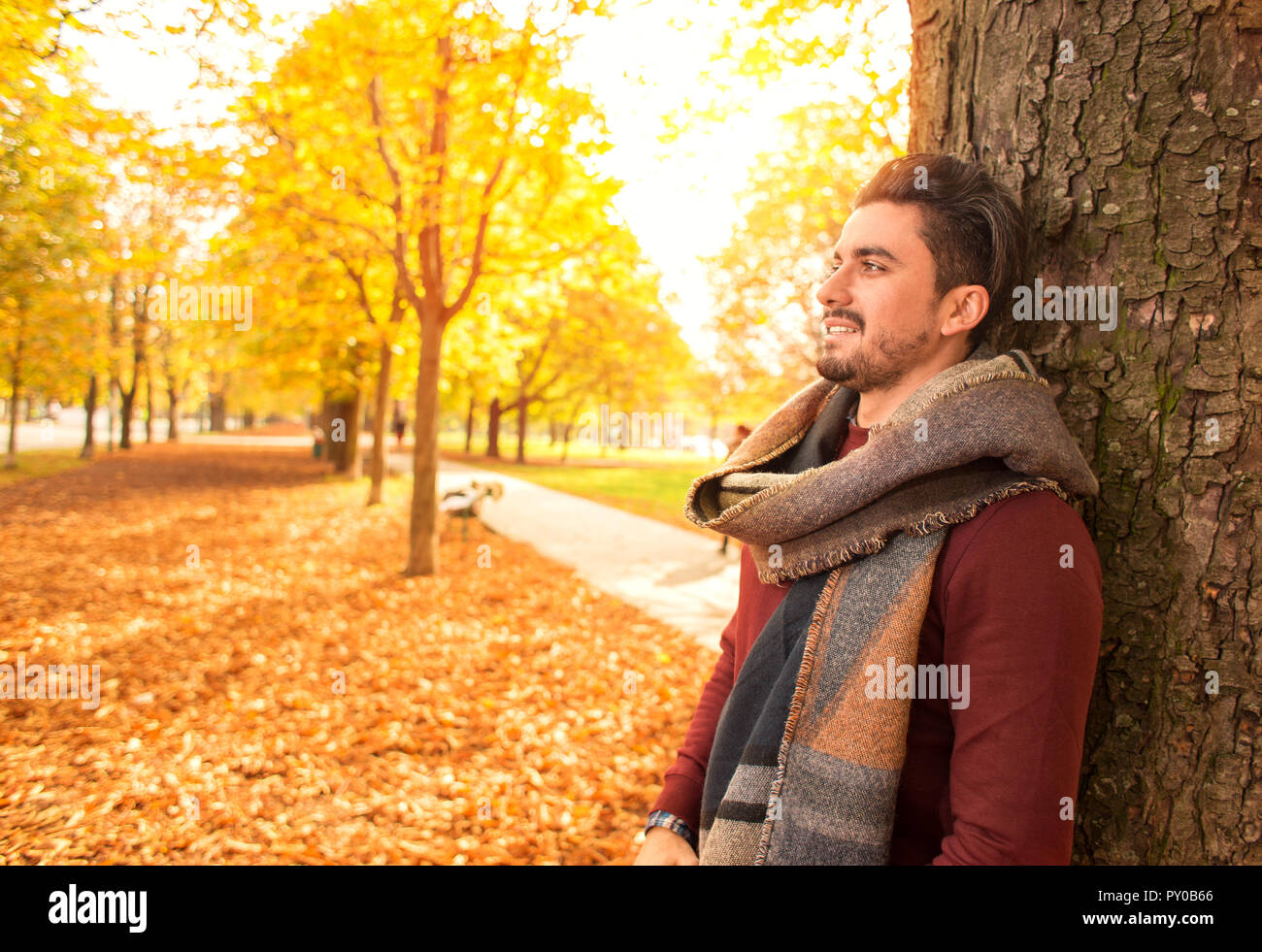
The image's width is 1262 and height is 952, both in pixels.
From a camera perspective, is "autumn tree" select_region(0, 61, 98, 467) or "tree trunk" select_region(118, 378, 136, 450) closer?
"autumn tree" select_region(0, 61, 98, 467)

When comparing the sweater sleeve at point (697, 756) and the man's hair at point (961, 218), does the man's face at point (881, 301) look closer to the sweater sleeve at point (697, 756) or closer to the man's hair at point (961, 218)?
the man's hair at point (961, 218)

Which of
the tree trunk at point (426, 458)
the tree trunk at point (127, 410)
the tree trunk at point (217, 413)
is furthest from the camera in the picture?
the tree trunk at point (217, 413)

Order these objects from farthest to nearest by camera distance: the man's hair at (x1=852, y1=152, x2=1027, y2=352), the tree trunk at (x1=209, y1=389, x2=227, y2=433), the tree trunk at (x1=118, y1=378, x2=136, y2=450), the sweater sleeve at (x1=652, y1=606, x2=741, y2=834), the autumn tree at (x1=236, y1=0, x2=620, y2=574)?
1. the tree trunk at (x1=209, y1=389, x2=227, y2=433)
2. the tree trunk at (x1=118, y1=378, x2=136, y2=450)
3. the autumn tree at (x1=236, y1=0, x2=620, y2=574)
4. the sweater sleeve at (x1=652, y1=606, x2=741, y2=834)
5. the man's hair at (x1=852, y1=152, x2=1027, y2=352)

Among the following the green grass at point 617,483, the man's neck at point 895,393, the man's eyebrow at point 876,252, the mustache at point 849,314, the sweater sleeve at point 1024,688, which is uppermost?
the man's eyebrow at point 876,252

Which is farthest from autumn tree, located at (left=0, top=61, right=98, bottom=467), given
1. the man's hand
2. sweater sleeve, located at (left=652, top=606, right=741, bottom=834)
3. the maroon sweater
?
the maroon sweater

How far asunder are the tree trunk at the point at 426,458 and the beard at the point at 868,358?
762 cm

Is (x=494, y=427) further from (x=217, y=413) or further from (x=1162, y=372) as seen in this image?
(x=217, y=413)

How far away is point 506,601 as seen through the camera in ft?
27.0

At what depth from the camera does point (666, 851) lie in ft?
5.61

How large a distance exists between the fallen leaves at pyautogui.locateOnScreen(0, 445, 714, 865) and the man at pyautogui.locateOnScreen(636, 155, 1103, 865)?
8.36 feet

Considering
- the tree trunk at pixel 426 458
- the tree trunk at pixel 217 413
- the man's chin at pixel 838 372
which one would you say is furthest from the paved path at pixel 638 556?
the tree trunk at pixel 217 413

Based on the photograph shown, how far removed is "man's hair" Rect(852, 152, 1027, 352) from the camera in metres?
1.63

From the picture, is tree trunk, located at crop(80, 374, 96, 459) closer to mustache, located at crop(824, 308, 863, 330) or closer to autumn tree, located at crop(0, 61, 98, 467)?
autumn tree, located at crop(0, 61, 98, 467)

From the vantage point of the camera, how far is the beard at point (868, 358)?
1623mm
